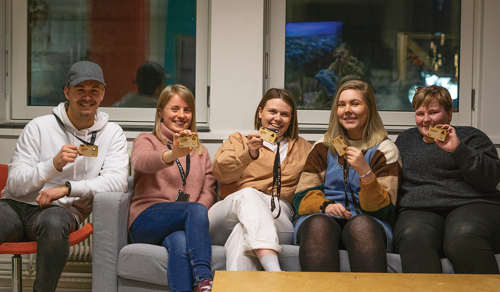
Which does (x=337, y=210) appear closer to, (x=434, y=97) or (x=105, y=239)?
(x=434, y=97)

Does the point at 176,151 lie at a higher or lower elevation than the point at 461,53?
lower

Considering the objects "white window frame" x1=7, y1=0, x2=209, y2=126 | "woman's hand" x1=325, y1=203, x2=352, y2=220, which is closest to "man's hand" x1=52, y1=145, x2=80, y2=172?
"white window frame" x1=7, y1=0, x2=209, y2=126

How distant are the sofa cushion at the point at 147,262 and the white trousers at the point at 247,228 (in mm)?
82

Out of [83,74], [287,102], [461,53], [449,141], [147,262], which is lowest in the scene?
[147,262]

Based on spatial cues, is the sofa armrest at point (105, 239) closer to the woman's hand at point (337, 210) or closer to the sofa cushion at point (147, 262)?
the sofa cushion at point (147, 262)

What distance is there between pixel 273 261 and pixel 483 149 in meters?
1.27

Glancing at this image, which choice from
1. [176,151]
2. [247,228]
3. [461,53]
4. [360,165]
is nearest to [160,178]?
[176,151]

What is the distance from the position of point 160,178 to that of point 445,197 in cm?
152

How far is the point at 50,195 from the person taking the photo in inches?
90.5

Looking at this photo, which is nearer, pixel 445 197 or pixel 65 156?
pixel 65 156

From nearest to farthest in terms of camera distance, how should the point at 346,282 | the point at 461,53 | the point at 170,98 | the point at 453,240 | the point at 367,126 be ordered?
the point at 346,282 < the point at 453,240 < the point at 367,126 < the point at 170,98 < the point at 461,53

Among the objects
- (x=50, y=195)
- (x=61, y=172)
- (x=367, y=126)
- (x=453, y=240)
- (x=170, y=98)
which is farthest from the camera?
(x=170, y=98)

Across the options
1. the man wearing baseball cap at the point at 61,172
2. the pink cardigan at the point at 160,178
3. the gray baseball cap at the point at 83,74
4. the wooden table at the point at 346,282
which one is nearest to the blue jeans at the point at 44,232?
the man wearing baseball cap at the point at 61,172

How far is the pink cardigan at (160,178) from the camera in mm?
2516
